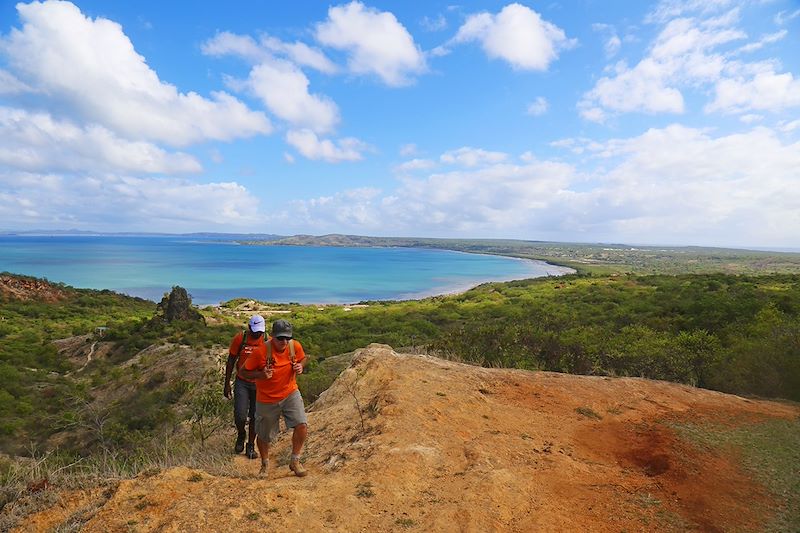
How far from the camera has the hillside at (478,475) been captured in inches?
187

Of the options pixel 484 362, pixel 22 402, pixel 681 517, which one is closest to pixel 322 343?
pixel 22 402

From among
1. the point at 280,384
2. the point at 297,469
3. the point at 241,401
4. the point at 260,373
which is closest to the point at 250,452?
the point at 241,401

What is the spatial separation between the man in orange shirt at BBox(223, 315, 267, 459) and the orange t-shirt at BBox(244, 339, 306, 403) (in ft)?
1.10

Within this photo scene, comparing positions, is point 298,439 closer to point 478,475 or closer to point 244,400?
point 244,400

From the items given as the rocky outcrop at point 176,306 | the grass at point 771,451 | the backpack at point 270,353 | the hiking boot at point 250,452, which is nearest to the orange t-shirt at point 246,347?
the backpack at point 270,353

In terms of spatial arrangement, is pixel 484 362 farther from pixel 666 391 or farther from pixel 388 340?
pixel 388 340

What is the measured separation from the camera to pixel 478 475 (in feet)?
19.5

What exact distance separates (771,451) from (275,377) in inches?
318

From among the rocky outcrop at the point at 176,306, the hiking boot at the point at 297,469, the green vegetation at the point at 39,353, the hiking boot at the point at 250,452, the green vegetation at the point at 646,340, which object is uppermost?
the hiking boot at the point at 297,469

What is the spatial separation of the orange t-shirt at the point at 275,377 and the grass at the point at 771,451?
597 cm

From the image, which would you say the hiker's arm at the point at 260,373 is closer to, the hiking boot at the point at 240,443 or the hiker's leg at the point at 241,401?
the hiker's leg at the point at 241,401

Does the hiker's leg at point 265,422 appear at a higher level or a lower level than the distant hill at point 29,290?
higher

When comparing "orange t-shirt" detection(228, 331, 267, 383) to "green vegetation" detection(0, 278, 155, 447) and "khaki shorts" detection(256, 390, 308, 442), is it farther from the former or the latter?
"green vegetation" detection(0, 278, 155, 447)

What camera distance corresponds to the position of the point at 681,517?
514 cm
